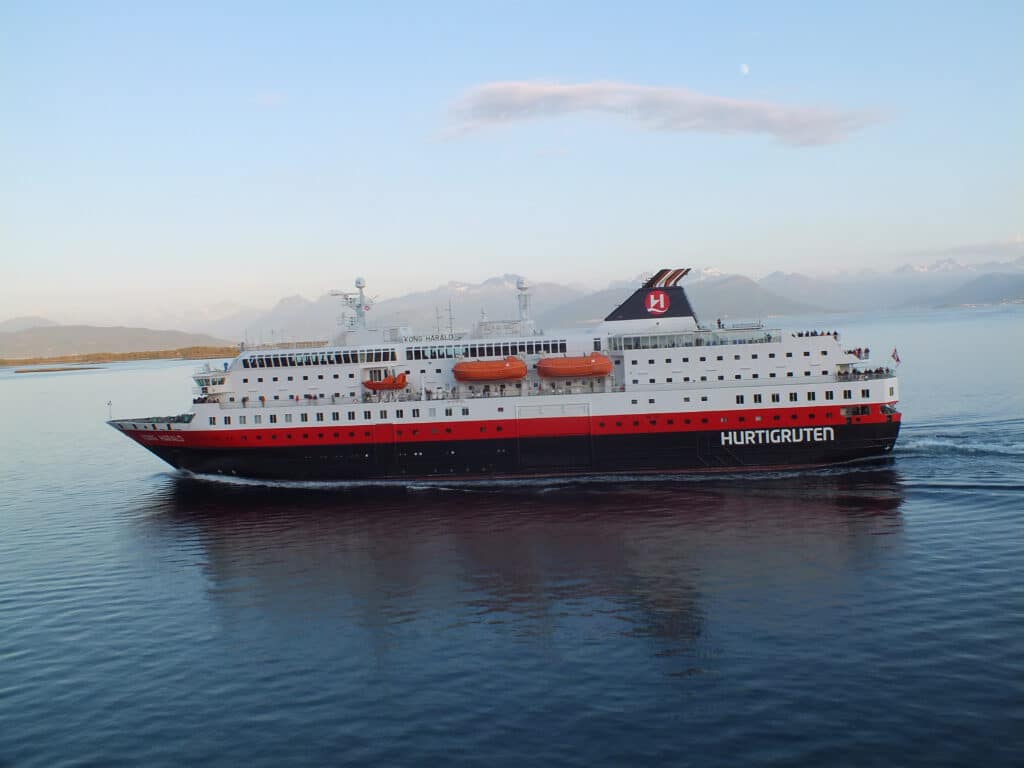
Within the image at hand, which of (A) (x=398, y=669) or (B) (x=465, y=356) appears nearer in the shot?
(A) (x=398, y=669)

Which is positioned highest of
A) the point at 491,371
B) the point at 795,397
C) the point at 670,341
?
the point at 670,341

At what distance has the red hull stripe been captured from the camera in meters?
34.5

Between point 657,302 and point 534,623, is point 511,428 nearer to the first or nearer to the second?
point 657,302

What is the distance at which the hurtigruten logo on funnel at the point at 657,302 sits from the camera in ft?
123

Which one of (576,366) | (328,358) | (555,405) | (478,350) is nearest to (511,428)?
(555,405)

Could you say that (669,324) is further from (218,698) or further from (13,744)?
(13,744)

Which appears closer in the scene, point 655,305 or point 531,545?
point 531,545

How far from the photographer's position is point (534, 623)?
1892 centimetres

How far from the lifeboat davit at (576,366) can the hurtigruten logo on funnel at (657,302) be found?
3.92 meters

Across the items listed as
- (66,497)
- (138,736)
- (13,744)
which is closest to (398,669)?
(138,736)

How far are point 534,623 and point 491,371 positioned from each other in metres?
18.3

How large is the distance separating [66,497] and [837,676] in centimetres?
3734

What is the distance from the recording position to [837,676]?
50.5 feet

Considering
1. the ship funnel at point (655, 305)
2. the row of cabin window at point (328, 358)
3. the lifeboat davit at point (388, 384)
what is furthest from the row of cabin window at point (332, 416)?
the ship funnel at point (655, 305)
